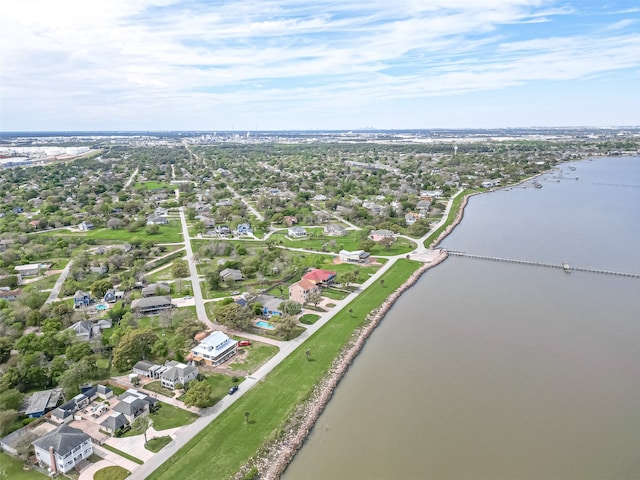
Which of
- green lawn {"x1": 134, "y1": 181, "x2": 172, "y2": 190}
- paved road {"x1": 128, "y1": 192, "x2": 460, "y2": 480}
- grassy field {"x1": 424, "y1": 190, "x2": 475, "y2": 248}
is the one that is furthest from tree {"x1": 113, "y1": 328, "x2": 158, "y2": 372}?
green lawn {"x1": 134, "y1": 181, "x2": 172, "y2": 190}

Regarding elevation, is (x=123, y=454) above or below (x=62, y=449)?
below

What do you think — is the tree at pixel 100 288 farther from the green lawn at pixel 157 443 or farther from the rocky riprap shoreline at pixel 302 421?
the rocky riprap shoreline at pixel 302 421

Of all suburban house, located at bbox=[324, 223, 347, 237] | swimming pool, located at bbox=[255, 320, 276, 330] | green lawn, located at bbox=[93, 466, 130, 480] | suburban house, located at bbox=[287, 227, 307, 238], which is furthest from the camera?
suburban house, located at bbox=[324, 223, 347, 237]

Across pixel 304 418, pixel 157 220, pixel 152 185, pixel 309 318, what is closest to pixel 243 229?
pixel 157 220

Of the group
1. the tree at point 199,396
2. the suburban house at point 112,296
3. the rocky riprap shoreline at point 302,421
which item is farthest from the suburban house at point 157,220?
the tree at point 199,396

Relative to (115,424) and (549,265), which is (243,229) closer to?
(549,265)

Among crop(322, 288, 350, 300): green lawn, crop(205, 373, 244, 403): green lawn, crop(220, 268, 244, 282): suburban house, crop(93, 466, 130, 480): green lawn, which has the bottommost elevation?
crop(93, 466, 130, 480): green lawn

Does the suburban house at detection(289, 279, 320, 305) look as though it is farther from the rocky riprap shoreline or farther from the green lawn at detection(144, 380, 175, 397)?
the green lawn at detection(144, 380, 175, 397)

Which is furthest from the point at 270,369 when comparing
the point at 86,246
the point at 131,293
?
the point at 86,246
